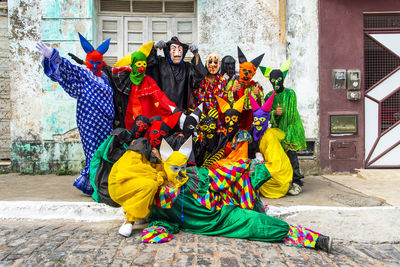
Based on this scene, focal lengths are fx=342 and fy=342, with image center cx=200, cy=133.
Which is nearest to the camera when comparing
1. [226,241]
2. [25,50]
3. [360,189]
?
[226,241]

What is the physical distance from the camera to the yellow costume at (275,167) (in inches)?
177

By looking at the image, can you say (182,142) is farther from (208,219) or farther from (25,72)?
(25,72)

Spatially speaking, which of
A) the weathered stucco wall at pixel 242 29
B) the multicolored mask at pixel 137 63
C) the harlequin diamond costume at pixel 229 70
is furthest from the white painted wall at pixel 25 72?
the harlequin diamond costume at pixel 229 70

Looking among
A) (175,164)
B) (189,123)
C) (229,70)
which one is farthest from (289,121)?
(175,164)

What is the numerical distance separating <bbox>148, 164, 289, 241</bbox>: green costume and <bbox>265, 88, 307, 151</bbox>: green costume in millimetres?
1514

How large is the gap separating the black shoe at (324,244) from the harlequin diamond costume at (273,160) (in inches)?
60.3

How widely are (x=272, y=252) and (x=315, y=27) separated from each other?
462 centimetres

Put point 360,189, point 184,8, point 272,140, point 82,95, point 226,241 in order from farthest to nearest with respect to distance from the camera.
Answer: point 184,8 → point 360,189 → point 272,140 → point 82,95 → point 226,241

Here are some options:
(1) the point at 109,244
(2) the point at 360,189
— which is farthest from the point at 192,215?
(2) the point at 360,189

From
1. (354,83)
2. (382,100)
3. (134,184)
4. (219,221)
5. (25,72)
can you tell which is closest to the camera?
(134,184)

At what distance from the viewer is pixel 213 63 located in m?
4.66

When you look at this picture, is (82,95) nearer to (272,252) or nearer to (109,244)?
(109,244)

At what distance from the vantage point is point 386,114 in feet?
20.9

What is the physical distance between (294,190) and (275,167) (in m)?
0.48
